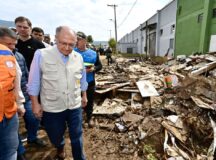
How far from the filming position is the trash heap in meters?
3.18

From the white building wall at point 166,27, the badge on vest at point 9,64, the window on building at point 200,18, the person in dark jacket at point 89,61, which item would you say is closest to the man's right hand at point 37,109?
the badge on vest at point 9,64

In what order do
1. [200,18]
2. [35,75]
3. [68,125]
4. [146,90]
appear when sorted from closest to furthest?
[35,75] < [68,125] < [146,90] < [200,18]

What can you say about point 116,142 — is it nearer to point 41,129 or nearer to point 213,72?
point 41,129

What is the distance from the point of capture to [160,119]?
3980 millimetres

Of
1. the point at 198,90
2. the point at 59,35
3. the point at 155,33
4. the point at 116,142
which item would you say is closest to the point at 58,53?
the point at 59,35

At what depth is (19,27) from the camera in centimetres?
306

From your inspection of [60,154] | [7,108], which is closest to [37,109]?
[7,108]

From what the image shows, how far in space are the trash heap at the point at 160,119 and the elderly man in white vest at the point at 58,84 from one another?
1387 millimetres

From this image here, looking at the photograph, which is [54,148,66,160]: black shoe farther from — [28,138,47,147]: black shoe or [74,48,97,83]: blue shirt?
[74,48,97,83]: blue shirt

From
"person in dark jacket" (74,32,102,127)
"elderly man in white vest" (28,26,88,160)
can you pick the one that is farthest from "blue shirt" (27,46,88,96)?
"person in dark jacket" (74,32,102,127)

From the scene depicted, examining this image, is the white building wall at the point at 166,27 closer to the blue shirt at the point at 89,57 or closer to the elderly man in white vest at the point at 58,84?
the blue shirt at the point at 89,57

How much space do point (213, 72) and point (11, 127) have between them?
7789mm

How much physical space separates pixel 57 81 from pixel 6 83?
2.47 ft

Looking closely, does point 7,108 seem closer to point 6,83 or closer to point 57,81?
Result: point 6,83
